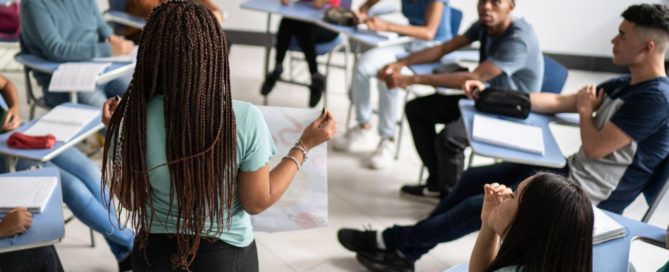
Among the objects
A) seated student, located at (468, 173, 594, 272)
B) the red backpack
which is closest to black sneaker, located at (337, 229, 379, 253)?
seated student, located at (468, 173, 594, 272)

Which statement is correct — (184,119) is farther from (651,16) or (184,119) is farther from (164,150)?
(651,16)

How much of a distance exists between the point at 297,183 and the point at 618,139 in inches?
47.5

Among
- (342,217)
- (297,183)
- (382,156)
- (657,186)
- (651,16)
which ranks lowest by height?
(342,217)

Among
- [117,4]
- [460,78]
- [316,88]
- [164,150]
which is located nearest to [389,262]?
[460,78]

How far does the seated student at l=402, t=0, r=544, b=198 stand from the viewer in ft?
9.11

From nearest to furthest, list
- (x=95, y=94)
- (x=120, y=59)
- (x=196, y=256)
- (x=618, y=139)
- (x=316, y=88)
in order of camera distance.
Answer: (x=196, y=256) < (x=618, y=139) < (x=120, y=59) < (x=95, y=94) < (x=316, y=88)

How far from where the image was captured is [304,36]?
13.0ft

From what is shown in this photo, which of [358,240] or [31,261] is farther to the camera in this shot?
[358,240]

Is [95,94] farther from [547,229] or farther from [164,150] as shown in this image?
[547,229]

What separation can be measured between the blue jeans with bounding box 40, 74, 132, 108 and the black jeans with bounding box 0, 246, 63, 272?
0.94 metres

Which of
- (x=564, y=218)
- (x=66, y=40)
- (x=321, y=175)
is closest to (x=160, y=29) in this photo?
(x=321, y=175)

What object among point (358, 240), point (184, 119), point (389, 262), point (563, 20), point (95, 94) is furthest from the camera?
point (563, 20)

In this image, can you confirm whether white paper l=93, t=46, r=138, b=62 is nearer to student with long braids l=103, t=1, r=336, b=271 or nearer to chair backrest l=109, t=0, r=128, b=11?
chair backrest l=109, t=0, r=128, b=11

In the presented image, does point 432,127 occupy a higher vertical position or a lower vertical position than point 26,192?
lower
